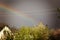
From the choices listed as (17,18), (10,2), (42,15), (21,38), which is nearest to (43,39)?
(21,38)

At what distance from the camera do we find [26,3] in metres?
1.27

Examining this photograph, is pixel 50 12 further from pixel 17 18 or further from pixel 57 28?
pixel 17 18

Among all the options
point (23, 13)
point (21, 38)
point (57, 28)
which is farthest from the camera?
point (23, 13)

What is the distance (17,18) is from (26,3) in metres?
0.17

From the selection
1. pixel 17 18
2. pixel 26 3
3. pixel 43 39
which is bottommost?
pixel 43 39

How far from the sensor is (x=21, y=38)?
940 millimetres

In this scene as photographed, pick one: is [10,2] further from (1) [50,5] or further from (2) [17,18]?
(1) [50,5]

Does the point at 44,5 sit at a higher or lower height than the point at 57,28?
higher

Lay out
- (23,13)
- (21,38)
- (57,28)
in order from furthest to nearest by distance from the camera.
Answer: (23,13)
(57,28)
(21,38)

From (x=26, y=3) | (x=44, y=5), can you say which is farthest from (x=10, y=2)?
(x=44, y=5)

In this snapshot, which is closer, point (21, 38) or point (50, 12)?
point (21, 38)

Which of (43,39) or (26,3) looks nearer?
(43,39)

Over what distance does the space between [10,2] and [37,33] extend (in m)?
0.50

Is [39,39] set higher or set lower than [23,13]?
lower
